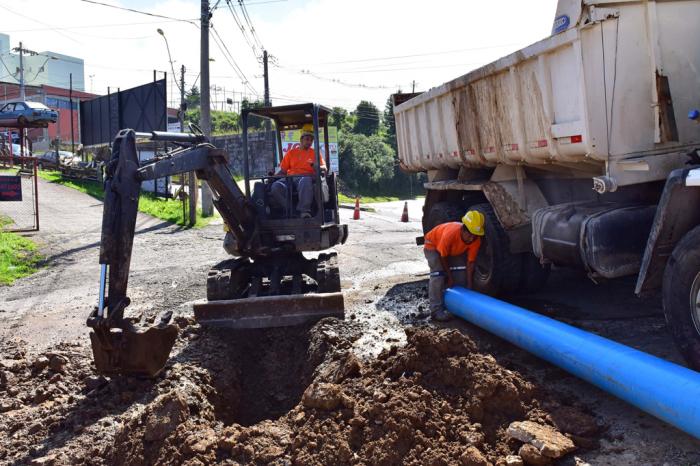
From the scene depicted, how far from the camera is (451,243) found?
6.57 meters

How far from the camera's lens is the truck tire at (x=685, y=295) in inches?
153

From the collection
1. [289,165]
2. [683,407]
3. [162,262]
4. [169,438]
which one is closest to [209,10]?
[162,262]

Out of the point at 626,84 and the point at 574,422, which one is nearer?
the point at 574,422

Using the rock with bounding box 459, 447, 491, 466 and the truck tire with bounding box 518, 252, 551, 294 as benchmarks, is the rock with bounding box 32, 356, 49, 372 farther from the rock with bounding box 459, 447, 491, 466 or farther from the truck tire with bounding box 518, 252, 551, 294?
the truck tire with bounding box 518, 252, 551, 294

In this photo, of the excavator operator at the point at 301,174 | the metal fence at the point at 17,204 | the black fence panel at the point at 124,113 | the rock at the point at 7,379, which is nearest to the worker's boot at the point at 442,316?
the excavator operator at the point at 301,174

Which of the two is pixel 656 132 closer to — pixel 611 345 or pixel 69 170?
pixel 611 345

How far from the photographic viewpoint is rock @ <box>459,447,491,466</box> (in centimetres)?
324

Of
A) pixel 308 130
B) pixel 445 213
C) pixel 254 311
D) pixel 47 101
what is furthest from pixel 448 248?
pixel 47 101

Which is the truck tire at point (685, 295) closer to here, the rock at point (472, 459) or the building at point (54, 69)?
the rock at point (472, 459)

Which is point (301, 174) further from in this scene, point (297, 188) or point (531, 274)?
point (531, 274)

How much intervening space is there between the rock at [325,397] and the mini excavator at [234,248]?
1392mm

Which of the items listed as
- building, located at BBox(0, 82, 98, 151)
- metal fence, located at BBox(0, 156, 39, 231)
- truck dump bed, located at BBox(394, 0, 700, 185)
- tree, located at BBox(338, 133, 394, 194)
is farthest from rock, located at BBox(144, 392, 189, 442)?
building, located at BBox(0, 82, 98, 151)

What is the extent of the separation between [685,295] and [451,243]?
9.35 ft

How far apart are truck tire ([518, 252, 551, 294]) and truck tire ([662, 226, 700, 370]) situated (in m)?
2.78
